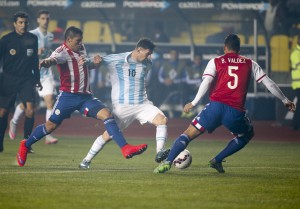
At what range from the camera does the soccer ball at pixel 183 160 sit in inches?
508

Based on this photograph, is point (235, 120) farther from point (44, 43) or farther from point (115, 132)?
point (44, 43)

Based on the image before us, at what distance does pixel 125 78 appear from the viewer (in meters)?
13.7

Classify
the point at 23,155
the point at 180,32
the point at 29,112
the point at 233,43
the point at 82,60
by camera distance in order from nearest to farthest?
the point at 233,43 → the point at 82,60 → the point at 23,155 → the point at 29,112 → the point at 180,32

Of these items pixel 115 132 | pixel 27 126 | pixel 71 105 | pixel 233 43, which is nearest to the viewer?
pixel 233 43

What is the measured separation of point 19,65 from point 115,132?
383 cm

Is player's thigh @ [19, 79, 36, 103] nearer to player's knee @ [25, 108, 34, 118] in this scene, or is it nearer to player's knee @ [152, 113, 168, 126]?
player's knee @ [25, 108, 34, 118]

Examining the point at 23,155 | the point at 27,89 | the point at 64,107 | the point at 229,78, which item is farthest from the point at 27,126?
the point at 229,78

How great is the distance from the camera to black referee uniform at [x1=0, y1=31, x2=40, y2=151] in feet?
52.2

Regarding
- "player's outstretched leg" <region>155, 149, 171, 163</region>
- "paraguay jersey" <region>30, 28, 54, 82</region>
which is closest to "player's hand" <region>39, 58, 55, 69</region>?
"player's outstretched leg" <region>155, 149, 171, 163</region>

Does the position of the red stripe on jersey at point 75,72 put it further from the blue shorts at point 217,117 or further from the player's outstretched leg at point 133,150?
the blue shorts at point 217,117

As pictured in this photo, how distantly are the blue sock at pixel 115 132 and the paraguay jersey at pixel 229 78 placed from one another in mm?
1427

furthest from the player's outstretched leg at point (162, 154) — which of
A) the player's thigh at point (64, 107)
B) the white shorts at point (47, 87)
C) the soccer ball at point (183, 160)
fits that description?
the white shorts at point (47, 87)

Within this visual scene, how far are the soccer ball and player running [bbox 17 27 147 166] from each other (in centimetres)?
108

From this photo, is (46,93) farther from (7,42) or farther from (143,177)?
(143,177)
